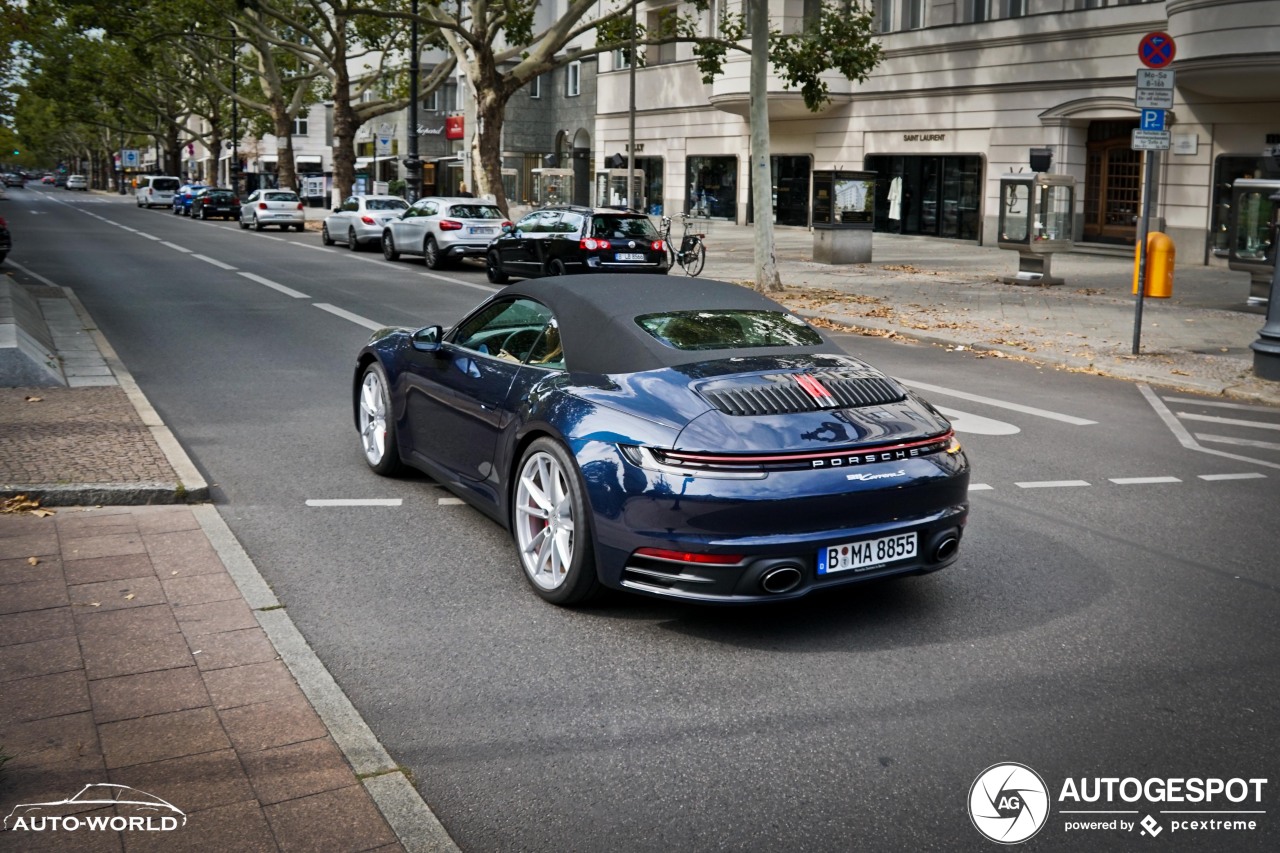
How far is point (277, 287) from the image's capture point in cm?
2128

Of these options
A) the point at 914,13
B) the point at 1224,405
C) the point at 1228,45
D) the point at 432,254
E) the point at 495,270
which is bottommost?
the point at 1224,405

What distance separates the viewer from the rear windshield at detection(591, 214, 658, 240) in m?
22.4

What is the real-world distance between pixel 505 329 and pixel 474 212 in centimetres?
2138

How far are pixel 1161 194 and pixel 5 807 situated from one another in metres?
29.1

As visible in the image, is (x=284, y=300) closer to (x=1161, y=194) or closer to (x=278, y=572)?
(x=278, y=572)

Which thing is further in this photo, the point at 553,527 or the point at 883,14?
the point at 883,14

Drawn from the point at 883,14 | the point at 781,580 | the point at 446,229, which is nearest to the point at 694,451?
the point at 781,580

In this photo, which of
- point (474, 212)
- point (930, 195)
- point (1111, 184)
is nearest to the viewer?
point (474, 212)

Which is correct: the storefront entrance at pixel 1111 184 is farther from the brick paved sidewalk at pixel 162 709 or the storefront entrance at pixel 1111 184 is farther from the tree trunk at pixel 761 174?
the brick paved sidewalk at pixel 162 709

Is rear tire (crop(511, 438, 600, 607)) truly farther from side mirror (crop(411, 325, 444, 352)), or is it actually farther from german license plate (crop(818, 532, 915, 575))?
side mirror (crop(411, 325, 444, 352))

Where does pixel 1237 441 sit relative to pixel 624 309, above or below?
below

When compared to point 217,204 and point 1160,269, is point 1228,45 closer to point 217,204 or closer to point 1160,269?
point 1160,269

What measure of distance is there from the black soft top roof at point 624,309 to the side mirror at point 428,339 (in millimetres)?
487

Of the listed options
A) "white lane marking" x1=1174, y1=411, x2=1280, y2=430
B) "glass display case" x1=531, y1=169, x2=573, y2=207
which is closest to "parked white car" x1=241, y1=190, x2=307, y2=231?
"glass display case" x1=531, y1=169, x2=573, y2=207
